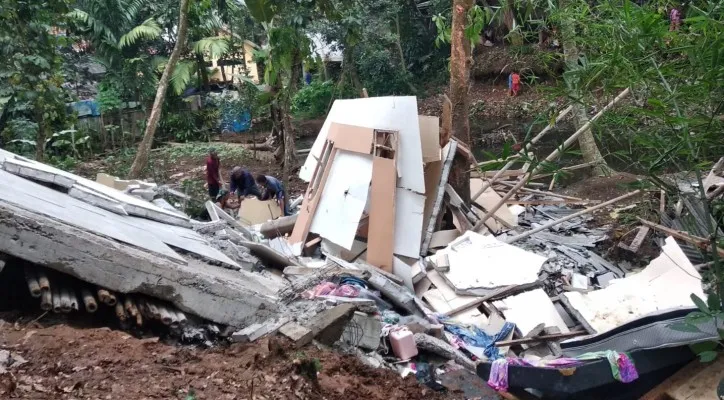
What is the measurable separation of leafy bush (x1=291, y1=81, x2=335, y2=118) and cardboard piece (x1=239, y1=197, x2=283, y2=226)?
15.3 metres

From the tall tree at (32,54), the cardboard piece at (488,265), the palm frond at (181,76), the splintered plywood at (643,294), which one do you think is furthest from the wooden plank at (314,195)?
the palm frond at (181,76)

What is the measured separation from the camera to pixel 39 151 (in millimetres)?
11469

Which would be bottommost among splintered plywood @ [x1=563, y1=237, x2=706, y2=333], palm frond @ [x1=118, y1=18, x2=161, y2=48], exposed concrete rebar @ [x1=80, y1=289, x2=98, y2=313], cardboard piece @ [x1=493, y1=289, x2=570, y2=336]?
cardboard piece @ [x1=493, y1=289, x2=570, y2=336]

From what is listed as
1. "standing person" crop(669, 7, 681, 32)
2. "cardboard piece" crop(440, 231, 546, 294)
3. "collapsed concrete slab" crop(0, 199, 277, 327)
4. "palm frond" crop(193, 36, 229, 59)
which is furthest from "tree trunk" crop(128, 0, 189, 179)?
"palm frond" crop(193, 36, 229, 59)

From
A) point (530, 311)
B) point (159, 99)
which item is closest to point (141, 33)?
point (159, 99)

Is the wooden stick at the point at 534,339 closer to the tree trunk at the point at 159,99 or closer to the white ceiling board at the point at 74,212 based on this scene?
the white ceiling board at the point at 74,212

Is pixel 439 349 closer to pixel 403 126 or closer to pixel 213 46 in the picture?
pixel 403 126

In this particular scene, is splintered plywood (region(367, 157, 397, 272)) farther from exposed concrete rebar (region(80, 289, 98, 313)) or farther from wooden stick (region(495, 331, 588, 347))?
exposed concrete rebar (region(80, 289, 98, 313))

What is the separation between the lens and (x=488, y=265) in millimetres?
7277

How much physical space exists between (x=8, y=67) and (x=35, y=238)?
832 centimetres

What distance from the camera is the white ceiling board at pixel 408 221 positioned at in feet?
24.8

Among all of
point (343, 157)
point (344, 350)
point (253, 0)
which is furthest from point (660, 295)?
point (253, 0)

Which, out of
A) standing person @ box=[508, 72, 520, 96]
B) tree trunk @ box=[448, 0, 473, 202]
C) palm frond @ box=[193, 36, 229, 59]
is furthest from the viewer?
standing person @ box=[508, 72, 520, 96]

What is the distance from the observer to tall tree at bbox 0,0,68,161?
10.3 meters
